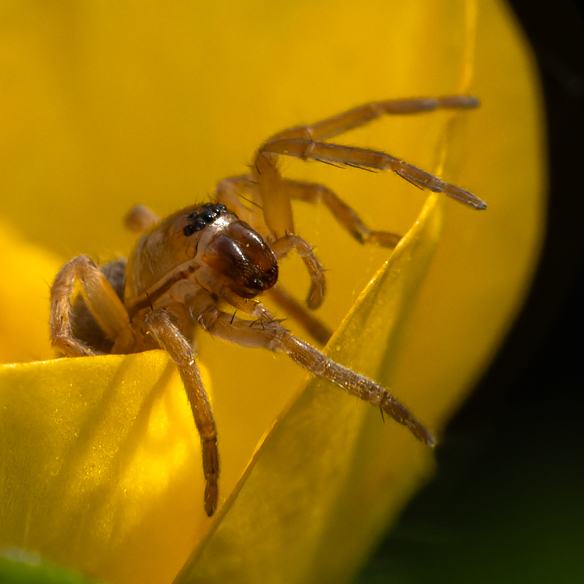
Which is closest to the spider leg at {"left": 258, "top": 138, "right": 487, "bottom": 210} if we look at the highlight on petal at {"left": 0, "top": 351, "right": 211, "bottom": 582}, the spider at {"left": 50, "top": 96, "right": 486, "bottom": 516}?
the spider at {"left": 50, "top": 96, "right": 486, "bottom": 516}

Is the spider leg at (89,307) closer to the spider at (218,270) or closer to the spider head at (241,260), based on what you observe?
the spider at (218,270)

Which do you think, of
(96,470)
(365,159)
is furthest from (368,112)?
(96,470)

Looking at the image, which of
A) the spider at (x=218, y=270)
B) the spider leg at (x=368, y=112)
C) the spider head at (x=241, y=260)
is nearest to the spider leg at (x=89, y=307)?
the spider at (x=218, y=270)

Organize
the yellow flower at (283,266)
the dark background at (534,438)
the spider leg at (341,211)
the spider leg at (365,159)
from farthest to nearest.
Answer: the spider leg at (341,211)
the spider leg at (365,159)
the yellow flower at (283,266)
the dark background at (534,438)

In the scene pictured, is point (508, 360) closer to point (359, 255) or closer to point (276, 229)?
point (359, 255)

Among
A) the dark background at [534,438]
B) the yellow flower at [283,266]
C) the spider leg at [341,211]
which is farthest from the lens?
the spider leg at [341,211]

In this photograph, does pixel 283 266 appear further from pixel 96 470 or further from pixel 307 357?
pixel 96 470

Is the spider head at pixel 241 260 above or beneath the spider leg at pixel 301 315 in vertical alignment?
above
